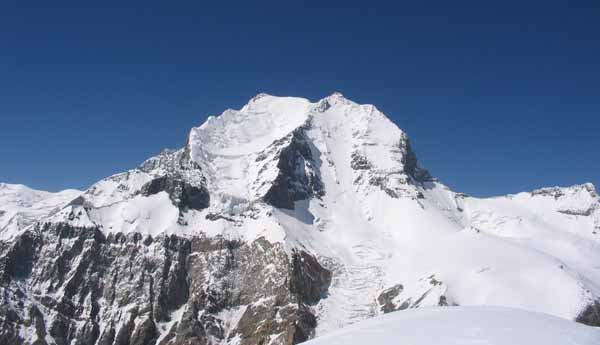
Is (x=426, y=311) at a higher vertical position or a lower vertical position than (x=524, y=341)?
higher

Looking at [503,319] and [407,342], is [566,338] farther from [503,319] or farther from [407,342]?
[407,342]

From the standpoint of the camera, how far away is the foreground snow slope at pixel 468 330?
1916cm

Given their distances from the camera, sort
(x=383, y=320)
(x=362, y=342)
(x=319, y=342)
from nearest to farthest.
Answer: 1. (x=362, y=342)
2. (x=319, y=342)
3. (x=383, y=320)

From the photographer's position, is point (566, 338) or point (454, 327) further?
point (454, 327)

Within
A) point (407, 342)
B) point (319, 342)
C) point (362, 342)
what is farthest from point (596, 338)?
point (319, 342)

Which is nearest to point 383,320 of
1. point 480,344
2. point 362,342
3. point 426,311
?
point 426,311

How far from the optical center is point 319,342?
21891mm

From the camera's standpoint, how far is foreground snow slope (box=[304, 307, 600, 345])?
62.8 feet

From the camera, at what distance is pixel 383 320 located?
964 inches

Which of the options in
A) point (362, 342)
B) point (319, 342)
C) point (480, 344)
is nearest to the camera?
point (480, 344)

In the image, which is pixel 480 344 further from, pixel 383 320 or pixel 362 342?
pixel 383 320

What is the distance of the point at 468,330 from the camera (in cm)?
2030

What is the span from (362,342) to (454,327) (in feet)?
11.3

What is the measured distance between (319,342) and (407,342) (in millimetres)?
3823
